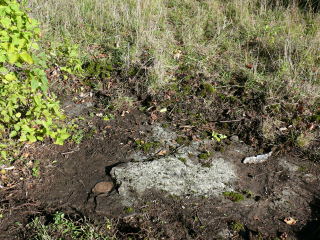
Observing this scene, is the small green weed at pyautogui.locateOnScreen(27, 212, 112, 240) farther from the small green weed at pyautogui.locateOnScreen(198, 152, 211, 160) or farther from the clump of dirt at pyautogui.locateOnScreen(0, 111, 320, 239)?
the small green weed at pyautogui.locateOnScreen(198, 152, 211, 160)

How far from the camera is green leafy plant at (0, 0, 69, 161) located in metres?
2.74

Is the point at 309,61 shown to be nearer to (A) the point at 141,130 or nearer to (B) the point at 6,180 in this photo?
(A) the point at 141,130

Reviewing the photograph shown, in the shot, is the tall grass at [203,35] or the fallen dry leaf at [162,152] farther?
the tall grass at [203,35]

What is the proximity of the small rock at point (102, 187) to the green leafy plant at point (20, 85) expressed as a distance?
576mm

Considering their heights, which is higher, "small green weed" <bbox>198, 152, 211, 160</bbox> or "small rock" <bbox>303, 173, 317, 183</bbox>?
"small green weed" <bbox>198, 152, 211, 160</bbox>

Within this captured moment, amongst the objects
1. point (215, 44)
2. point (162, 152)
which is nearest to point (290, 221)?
point (162, 152)

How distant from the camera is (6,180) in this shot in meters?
3.19

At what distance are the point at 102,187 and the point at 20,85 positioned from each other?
132cm

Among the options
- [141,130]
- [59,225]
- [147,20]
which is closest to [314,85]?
[141,130]

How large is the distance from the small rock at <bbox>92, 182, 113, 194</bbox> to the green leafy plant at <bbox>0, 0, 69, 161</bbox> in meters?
0.58

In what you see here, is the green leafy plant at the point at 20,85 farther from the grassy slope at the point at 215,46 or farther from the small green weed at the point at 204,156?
the grassy slope at the point at 215,46

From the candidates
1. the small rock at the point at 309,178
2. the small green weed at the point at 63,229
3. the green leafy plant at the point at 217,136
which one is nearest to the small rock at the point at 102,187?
the small green weed at the point at 63,229

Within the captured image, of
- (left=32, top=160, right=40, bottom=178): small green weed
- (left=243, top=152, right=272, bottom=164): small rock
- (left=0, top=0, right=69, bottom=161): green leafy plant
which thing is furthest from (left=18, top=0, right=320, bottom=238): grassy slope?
(left=32, top=160, right=40, bottom=178): small green weed

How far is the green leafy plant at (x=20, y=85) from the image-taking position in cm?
274
